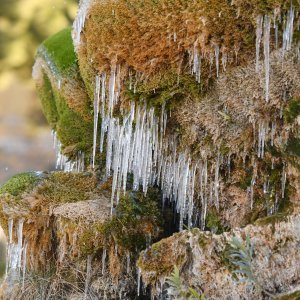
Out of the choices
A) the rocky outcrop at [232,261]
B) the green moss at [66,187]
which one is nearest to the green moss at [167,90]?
the green moss at [66,187]

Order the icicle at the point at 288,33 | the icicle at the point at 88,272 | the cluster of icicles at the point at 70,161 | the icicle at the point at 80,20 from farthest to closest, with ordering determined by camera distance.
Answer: the cluster of icicles at the point at 70,161 → the icicle at the point at 88,272 → the icicle at the point at 80,20 → the icicle at the point at 288,33

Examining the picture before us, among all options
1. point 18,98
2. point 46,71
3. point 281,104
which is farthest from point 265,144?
point 18,98

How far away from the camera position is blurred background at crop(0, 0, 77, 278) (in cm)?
1527

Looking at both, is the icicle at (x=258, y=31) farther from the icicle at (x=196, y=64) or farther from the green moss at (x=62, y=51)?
the green moss at (x=62, y=51)

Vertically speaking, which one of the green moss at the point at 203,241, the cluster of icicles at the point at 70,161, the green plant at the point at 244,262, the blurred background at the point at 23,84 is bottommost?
the green plant at the point at 244,262

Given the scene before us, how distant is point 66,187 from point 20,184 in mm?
441

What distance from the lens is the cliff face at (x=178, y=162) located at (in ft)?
12.4

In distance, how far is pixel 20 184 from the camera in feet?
16.8

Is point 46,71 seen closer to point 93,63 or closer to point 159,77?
point 93,63

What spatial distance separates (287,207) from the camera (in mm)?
4160

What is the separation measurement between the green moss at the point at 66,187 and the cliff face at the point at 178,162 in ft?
0.05

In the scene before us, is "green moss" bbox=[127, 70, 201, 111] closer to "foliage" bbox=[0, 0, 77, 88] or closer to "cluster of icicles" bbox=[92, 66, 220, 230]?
"cluster of icicles" bbox=[92, 66, 220, 230]

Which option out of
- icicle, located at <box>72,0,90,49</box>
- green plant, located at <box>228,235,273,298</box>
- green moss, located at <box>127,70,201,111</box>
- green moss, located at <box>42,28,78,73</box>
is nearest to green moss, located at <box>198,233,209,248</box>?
green plant, located at <box>228,235,273,298</box>

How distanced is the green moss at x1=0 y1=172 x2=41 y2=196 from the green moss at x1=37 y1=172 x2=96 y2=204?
0.10 metres
